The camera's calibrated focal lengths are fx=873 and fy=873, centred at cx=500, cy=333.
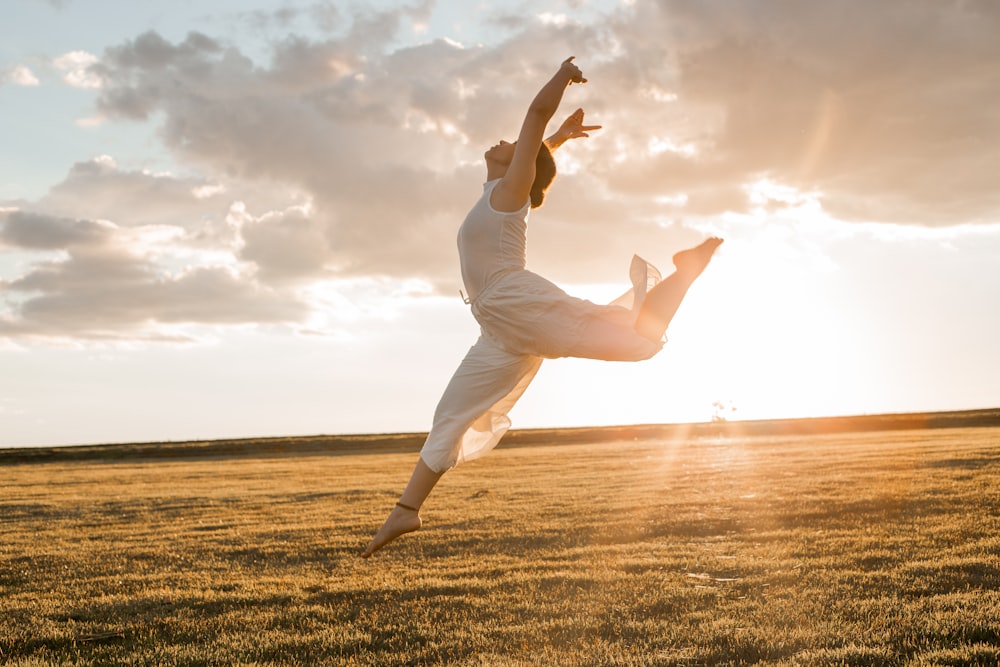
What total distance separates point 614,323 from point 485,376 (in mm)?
1020

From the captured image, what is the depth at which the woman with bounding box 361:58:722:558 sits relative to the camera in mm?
5580

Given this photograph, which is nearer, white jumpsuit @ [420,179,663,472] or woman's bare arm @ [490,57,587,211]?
woman's bare arm @ [490,57,587,211]

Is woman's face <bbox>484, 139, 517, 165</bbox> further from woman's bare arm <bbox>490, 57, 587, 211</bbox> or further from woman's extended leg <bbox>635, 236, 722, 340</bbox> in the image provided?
woman's extended leg <bbox>635, 236, 722, 340</bbox>

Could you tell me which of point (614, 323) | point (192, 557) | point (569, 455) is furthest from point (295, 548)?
point (569, 455)

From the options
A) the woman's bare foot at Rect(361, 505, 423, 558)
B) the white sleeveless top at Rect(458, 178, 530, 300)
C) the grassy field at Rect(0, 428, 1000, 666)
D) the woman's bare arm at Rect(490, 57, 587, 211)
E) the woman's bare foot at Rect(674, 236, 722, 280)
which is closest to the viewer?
the woman's bare arm at Rect(490, 57, 587, 211)

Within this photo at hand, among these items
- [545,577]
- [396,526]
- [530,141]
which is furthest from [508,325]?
[545,577]

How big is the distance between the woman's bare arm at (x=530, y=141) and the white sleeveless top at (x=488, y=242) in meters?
0.08

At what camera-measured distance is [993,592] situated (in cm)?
781

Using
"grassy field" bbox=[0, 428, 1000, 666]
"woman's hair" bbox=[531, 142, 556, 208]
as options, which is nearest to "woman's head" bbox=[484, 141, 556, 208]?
"woman's hair" bbox=[531, 142, 556, 208]

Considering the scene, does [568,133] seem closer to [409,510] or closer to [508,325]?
[508,325]

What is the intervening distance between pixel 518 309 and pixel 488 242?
1.61 ft

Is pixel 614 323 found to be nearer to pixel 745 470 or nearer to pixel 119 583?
pixel 119 583

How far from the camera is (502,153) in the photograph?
589 cm

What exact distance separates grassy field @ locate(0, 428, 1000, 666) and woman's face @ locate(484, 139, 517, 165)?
3560 millimetres
